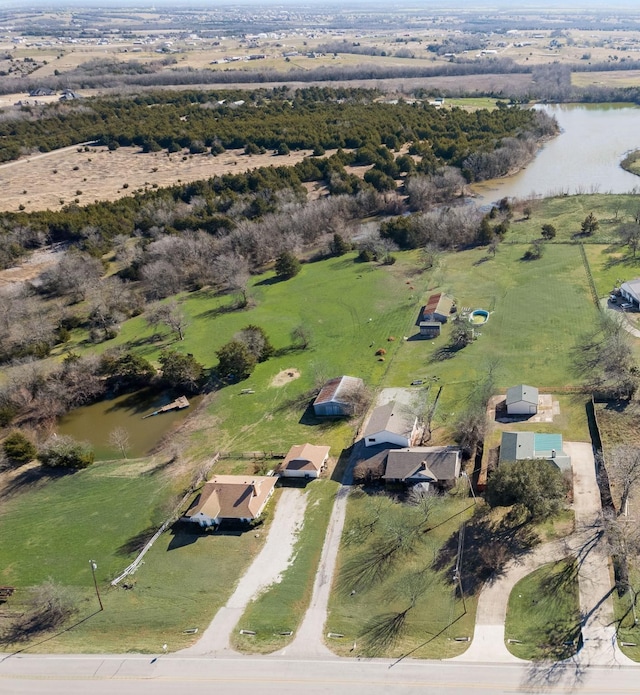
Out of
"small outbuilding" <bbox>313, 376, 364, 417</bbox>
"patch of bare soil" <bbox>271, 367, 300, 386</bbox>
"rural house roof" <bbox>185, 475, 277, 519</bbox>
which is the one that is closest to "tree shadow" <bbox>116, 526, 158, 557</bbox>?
"rural house roof" <bbox>185, 475, 277, 519</bbox>

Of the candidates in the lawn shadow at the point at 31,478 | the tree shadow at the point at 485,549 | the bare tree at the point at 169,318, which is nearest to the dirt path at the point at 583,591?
the tree shadow at the point at 485,549

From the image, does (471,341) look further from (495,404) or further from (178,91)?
(178,91)

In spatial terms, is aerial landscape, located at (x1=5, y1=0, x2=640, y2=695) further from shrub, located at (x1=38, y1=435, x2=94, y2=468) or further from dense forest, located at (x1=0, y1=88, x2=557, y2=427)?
dense forest, located at (x1=0, y1=88, x2=557, y2=427)

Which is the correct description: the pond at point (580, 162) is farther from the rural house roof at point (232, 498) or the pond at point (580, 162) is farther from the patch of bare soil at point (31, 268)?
the rural house roof at point (232, 498)

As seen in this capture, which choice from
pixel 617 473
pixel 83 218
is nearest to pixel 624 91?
pixel 83 218

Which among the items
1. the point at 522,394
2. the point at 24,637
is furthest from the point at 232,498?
the point at 522,394

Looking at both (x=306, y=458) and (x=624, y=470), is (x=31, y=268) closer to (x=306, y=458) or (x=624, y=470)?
(x=306, y=458)
